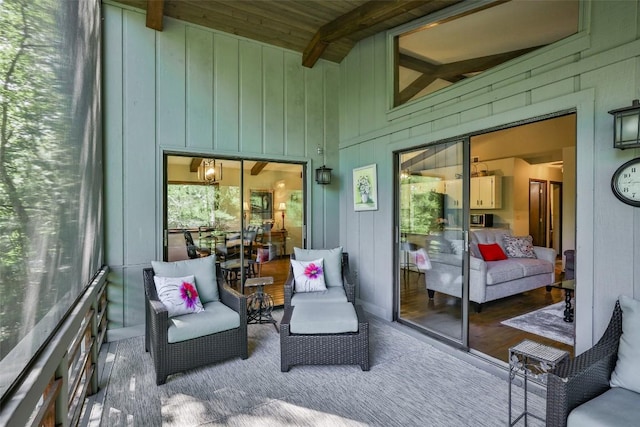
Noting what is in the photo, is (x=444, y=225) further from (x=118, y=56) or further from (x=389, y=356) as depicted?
(x=118, y=56)

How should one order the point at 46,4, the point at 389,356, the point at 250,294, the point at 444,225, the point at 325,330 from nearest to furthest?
the point at 46,4 → the point at 325,330 → the point at 389,356 → the point at 444,225 → the point at 250,294

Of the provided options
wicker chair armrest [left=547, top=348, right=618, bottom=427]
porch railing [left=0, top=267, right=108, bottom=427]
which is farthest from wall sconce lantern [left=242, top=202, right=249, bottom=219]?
wicker chair armrest [left=547, top=348, right=618, bottom=427]

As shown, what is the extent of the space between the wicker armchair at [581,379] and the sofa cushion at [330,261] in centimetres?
264

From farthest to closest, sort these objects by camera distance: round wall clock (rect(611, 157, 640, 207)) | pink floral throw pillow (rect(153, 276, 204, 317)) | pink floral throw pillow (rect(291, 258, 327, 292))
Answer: pink floral throw pillow (rect(291, 258, 327, 292)), pink floral throw pillow (rect(153, 276, 204, 317)), round wall clock (rect(611, 157, 640, 207))

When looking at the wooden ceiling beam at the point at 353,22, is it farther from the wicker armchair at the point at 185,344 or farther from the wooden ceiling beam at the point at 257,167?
the wicker armchair at the point at 185,344

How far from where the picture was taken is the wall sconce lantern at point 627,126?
2014mm

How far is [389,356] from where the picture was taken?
3230mm

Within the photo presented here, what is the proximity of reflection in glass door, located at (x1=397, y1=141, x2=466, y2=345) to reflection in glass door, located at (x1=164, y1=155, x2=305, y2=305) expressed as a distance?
1.75 m

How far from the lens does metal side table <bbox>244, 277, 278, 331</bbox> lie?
4.02 metres

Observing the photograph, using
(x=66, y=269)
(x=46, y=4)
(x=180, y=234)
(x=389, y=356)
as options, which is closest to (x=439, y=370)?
(x=389, y=356)

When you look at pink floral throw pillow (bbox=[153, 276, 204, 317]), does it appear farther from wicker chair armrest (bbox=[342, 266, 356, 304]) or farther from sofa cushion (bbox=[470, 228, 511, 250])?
sofa cushion (bbox=[470, 228, 511, 250])

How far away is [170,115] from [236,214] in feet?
5.06

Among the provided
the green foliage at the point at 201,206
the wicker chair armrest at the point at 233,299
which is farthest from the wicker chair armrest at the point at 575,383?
the green foliage at the point at 201,206

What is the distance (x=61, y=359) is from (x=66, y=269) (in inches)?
20.2
